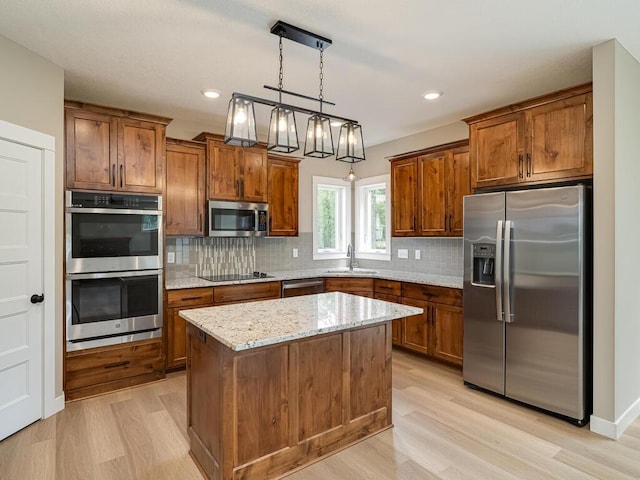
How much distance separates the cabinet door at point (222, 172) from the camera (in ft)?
13.5

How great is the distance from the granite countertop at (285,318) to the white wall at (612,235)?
4.50 ft

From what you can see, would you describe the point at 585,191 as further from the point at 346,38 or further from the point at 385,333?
the point at 346,38

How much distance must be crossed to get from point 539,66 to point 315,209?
3.21 m

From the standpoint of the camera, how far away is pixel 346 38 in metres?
2.54

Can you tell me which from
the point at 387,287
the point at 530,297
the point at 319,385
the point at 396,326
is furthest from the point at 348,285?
the point at 319,385

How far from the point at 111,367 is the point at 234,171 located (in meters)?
2.32

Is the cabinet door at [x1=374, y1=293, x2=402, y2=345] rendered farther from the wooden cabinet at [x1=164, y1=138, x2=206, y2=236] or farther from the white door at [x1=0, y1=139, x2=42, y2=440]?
Answer: the white door at [x1=0, y1=139, x2=42, y2=440]

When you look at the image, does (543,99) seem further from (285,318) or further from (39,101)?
(39,101)

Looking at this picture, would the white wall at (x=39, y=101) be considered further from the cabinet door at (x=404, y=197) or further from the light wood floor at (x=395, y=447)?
the cabinet door at (x=404, y=197)

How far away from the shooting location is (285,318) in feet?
7.61

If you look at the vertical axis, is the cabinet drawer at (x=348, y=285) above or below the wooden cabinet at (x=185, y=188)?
below

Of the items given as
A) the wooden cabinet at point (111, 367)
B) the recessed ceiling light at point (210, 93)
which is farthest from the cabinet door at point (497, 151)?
the wooden cabinet at point (111, 367)

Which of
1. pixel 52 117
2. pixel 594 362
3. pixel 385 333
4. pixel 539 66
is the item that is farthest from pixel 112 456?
pixel 539 66

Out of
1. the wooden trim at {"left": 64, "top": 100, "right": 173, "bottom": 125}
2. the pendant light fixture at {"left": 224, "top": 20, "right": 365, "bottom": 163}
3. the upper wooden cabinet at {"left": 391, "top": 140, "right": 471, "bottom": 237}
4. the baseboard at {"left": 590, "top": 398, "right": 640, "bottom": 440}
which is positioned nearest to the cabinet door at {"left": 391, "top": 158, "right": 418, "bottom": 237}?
the upper wooden cabinet at {"left": 391, "top": 140, "right": 471, "bottom": 237}
